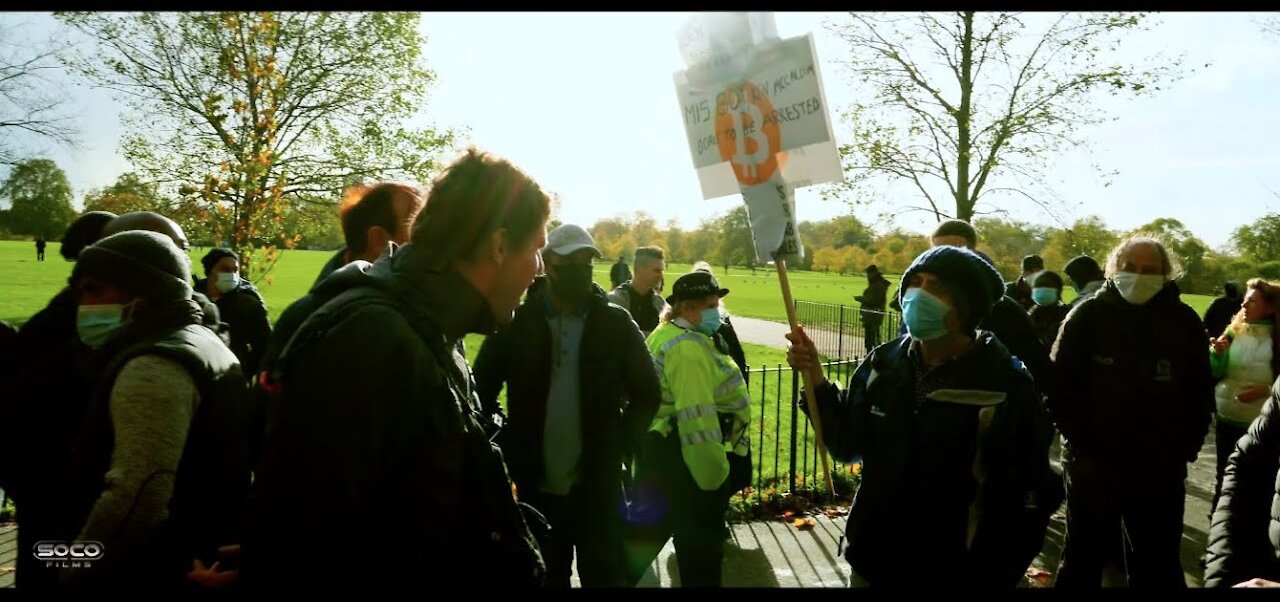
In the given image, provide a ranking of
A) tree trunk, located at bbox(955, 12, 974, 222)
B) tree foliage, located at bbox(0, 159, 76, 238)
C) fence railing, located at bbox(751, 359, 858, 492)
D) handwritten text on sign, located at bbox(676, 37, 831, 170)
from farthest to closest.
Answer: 1. tree trunk, located at bbox(955, 12, 974, 222)
2. tree foliage, located at bbox(0, 159, 76, 238)
3. fence railing, located at bbox(751, 359, 858, 492)
4. handwritten text on sign, located at bbox(676, 37, 831, 170)

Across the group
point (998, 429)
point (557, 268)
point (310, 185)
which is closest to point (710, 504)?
point (557, 268)

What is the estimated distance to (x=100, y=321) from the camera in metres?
2.38

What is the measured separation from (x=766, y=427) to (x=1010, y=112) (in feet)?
39.7

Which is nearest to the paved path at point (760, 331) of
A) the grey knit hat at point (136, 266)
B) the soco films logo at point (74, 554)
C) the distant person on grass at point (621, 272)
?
the distant person on grass at point (621, 272)

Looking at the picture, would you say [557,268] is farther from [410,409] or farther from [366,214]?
[410,409]

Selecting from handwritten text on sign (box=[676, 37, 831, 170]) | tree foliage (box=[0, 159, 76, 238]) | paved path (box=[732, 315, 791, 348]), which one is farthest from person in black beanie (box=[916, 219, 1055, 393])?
paved path (box=[732, 315, 791, 348])

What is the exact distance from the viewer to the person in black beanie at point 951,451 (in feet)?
8.43

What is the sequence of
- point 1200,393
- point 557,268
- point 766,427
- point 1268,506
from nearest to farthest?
point 1268,506 < point 557,268 < point 1200,393 < point 766,427

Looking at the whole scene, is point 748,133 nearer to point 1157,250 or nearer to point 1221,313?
point 1157,250

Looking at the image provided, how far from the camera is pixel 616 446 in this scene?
381 cm

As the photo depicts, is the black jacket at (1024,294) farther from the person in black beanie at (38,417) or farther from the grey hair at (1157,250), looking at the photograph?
the person in black beanie at (38,417)

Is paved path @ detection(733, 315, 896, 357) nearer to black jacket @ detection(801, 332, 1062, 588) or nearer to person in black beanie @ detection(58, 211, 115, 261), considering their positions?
black jacket @ detection(801, 332, 1062, 588)

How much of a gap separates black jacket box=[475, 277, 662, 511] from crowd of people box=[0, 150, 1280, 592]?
0.01m

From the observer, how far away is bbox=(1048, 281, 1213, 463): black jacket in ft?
13.8
